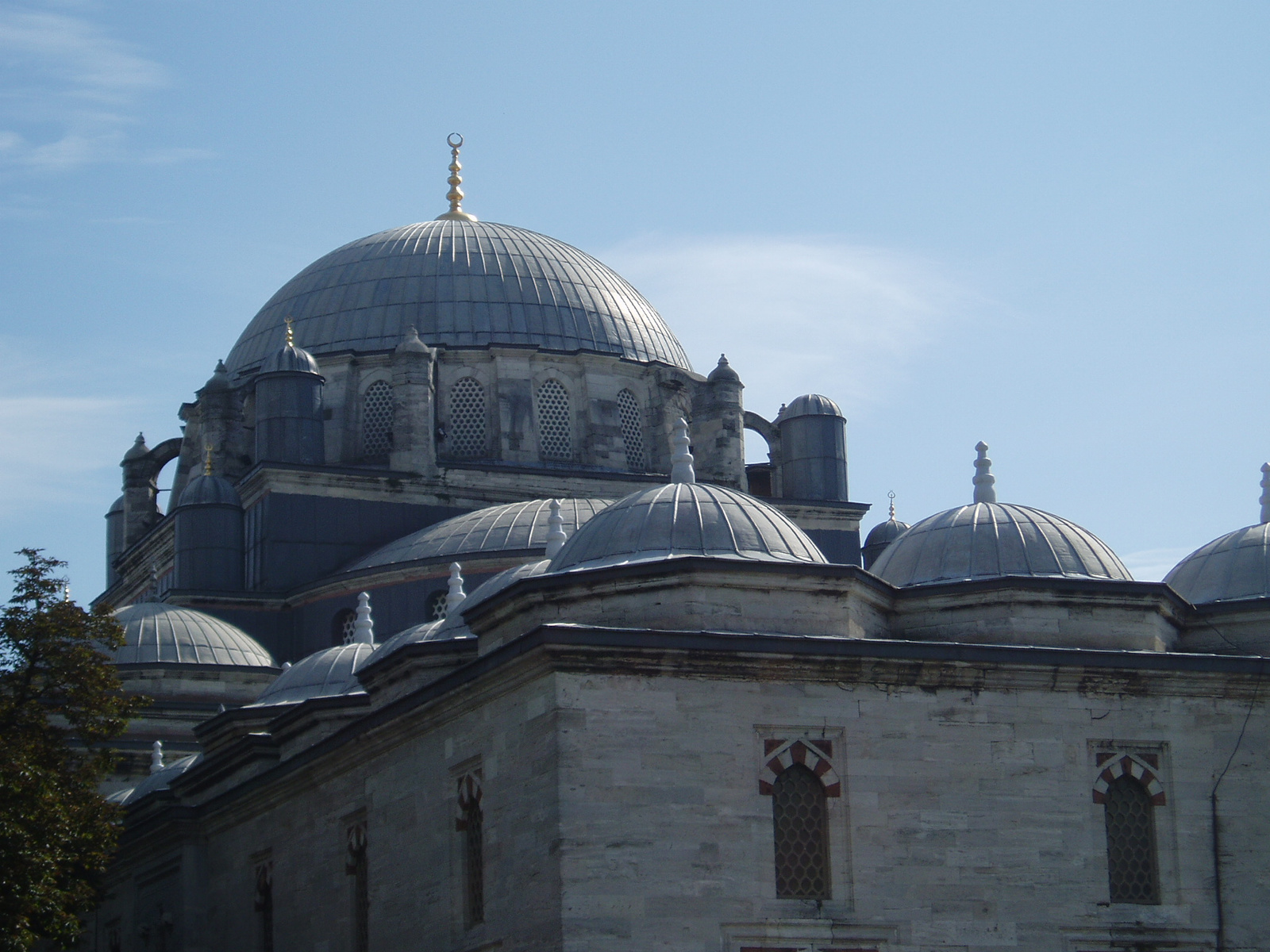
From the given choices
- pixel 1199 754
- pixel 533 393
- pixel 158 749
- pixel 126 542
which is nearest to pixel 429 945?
pixel 1199 754

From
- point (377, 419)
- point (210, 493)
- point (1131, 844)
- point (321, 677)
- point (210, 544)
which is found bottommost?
point (1131, 844)

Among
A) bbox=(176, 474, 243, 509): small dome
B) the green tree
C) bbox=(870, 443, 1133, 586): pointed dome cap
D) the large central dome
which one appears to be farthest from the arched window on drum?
bbox=(870, 443, 1133, 586): pointed dome cap

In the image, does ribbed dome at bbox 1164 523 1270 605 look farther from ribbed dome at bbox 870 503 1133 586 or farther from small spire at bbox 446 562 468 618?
small spire at bbox 446 562 468 618

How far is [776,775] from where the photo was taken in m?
21.9

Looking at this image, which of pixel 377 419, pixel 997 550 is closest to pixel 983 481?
pixel 997 550

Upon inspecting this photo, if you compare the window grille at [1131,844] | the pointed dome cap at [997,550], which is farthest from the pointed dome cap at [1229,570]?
the window grille at [1131,844]

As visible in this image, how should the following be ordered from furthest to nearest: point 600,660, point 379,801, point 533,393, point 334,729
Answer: point 533,393
point 334,729
point 379,801
point 600,660

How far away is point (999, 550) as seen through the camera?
25406mm

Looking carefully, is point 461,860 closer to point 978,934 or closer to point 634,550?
point 634,550

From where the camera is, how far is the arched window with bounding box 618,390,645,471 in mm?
42312

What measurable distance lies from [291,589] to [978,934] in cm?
1856

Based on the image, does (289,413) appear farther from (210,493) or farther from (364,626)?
(364,626)

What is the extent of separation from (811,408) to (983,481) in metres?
15.3

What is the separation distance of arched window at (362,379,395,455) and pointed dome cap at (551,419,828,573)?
1705 centimetres
